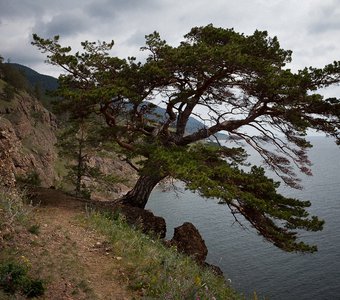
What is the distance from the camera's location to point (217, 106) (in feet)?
58.1

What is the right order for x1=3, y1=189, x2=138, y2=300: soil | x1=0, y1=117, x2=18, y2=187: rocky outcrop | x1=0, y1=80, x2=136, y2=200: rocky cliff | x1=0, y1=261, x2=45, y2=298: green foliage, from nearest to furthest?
x1=0, y1=261, x2=45, y2=298: green foliage → x1=3, y1=189, x2=138, y2=300: soil → x1=0, y1=117, x2=18, y2=187: rocky outcrop → x1=0, y1=80, x2=136, y2=200: rocky cliff

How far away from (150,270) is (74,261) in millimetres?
2051

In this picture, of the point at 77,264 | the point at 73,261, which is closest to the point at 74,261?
the point at 73,261

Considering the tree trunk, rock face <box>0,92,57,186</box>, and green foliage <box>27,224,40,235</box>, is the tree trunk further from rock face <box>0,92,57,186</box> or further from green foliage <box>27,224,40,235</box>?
rock face <box>0,92,57,186</box>

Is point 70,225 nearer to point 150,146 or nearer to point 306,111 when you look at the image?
point 150,146

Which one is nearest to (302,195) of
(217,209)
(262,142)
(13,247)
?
(217,209)

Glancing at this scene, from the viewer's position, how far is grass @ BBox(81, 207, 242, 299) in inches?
313

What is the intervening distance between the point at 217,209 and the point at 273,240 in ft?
108

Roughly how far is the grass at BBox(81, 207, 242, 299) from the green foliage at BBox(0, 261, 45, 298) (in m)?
2.45

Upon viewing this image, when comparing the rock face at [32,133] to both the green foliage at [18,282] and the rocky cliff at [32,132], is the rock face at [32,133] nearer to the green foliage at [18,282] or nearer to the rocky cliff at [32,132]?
the rocky cliff at [32,132]

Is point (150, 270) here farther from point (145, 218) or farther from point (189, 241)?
point (189, 241)

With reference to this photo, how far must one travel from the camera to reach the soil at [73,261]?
7.60m

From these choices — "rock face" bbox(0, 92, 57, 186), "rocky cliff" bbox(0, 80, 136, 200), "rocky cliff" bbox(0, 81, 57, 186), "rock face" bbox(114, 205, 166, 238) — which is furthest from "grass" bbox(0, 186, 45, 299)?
"rock face" bbox(0, 92, 57, 186)

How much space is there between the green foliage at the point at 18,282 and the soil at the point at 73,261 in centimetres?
34
